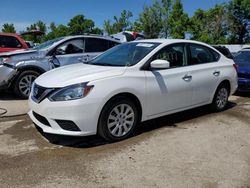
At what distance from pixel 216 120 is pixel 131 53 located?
2199 mm

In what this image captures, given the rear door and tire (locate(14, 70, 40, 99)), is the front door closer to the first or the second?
the rear door

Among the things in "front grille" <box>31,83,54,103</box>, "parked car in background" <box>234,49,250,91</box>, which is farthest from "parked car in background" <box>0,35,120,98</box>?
"parked car in background" <box>234,49,250,91</box>

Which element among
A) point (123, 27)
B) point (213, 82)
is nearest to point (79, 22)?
point (123, 27)

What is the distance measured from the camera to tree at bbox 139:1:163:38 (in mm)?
40031

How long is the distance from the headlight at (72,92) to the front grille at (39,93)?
0.16m

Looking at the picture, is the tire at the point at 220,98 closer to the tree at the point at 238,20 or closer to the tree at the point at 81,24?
the tree at the point at 238,20

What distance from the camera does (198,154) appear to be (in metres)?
4.75

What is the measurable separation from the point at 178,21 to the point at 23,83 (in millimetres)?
32351

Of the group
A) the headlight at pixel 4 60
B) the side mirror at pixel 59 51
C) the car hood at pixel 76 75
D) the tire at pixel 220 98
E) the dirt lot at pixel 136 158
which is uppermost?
the side mirror at pixel 59 51

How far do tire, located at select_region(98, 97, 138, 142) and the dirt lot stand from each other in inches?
5.9

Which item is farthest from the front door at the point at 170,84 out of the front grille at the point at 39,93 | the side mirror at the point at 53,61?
the side mirror at the point at 53,61

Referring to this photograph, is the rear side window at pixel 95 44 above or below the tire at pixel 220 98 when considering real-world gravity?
above

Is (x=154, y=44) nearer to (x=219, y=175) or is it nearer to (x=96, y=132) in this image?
(x=96, y=132)

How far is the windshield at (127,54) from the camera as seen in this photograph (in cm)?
557
